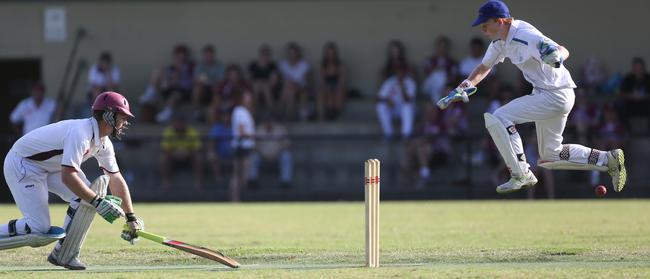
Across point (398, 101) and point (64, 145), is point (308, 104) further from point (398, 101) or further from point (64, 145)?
point (64, 145)

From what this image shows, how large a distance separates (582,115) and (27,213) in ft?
40.2

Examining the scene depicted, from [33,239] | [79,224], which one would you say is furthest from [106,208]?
[33,239]

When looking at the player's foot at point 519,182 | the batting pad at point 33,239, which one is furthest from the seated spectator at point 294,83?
the batting pad at point 33,239

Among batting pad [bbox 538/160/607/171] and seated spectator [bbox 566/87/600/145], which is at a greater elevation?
seated spectator [bbox 566/87/600/145]

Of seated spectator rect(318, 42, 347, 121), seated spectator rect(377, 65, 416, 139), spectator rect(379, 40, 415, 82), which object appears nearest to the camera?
seated spectator rect(377, 65, 416, 139)

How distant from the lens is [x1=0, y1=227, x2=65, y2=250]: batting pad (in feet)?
28.9

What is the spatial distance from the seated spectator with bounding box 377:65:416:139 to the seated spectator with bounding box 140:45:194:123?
377 cm

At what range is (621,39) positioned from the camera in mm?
21125

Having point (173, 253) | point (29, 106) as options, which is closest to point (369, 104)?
point (29, 106)

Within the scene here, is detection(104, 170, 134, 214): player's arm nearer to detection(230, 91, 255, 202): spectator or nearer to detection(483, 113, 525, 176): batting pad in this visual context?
detection(483, 113, 525, 176): batting pad

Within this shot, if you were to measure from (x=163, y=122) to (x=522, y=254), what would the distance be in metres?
12.0

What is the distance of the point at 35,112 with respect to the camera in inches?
788

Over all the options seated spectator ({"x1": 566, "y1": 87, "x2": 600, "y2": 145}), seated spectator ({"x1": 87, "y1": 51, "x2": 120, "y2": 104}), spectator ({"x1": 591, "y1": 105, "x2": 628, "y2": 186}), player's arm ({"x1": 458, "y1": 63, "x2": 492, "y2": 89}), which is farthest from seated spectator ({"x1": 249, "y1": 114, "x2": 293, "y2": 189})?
player's arm ({"x1": 458, "y1": 63, "x2": 492, "y2": 89})

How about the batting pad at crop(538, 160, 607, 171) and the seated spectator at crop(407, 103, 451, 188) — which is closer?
the batting pad at crop(538, 160, 607, 171)
